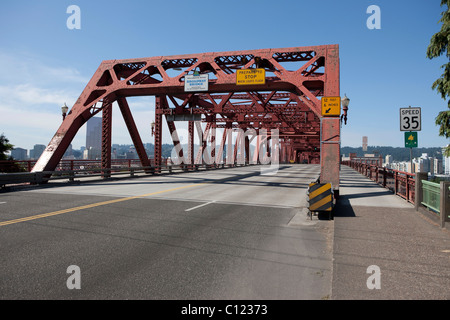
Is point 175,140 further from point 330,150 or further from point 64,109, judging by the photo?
point 330,150

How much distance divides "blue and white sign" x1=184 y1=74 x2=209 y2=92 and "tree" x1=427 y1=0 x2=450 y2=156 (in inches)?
464

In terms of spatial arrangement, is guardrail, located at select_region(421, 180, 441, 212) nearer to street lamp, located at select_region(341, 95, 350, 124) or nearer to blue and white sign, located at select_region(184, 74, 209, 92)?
street lamp, located at select_region(341, 95, 350, 124)

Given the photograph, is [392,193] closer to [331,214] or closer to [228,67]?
[331,214]

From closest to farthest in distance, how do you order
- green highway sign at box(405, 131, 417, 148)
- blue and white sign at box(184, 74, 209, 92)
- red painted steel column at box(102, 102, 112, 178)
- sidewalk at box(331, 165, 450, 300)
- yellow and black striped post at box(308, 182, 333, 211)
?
sidewalk at box(331, 165, 450, 300) → yellow and black striped post at box(308, 182, 333, 211) → green highway sign at box(405, 131, 417, 148) → blue and white sign at box(184, 74, 209, 92) → red painted steel column at box(102, 102, 112, 178)

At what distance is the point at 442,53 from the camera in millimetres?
14711

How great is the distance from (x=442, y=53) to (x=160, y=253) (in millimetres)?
16530

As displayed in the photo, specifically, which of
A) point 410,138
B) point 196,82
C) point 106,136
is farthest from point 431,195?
point 106,136

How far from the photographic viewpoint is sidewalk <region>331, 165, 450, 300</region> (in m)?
3.85

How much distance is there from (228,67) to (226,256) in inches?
637

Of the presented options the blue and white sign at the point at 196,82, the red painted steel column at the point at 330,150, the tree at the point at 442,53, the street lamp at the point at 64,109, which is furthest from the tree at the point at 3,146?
the tree at the point at 442,53

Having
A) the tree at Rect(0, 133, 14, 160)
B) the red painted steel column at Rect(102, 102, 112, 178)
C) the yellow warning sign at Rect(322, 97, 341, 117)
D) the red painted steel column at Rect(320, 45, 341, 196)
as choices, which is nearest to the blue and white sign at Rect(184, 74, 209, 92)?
the red painted steel column at Rect(102, 102, 112, 178)

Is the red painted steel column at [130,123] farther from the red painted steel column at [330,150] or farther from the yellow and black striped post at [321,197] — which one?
the yellow and black striped post at [321,197]

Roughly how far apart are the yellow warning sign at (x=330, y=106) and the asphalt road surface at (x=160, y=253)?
6873mm
